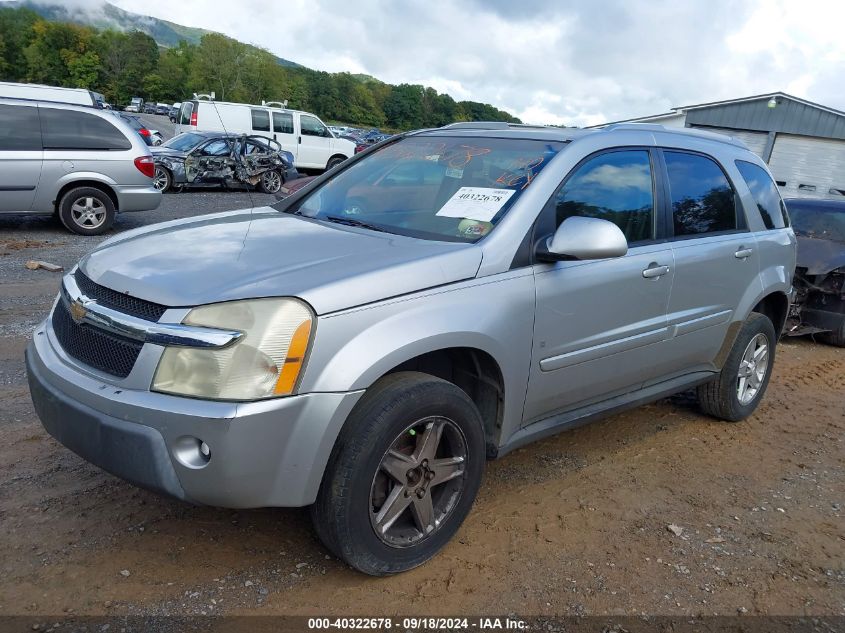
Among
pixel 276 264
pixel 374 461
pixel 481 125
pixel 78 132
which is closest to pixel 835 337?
pixel 481 125

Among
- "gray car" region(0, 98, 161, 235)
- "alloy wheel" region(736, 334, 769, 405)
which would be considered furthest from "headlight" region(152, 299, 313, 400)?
"gray car" region(0, 98, 161, 235)

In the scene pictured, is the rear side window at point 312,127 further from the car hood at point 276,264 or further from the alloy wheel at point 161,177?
the car hood at point 276,264

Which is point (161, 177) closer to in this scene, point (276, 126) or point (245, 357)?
point (276, 126)

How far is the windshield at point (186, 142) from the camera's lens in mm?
15462

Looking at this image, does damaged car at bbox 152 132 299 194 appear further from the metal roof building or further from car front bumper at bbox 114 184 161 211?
the metal roof building

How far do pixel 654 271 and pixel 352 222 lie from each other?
1.57m

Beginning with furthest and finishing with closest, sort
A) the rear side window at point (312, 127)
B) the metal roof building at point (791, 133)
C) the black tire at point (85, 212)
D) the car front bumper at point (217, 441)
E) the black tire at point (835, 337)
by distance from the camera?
1. the metal roof building at point (791, 133)
2. the rear side window at point (312, 127)
3. the black tire at point (85, 212)
4. the black tire at point (835, 337)
5. the car front bumper at point (217, 441)

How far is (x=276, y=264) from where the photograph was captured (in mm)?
2711

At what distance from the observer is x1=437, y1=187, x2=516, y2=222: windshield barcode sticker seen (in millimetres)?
3199

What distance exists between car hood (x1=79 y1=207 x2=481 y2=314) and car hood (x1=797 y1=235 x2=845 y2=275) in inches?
221

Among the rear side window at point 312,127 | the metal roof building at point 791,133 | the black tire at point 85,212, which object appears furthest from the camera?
the metal roof building at point 791,133

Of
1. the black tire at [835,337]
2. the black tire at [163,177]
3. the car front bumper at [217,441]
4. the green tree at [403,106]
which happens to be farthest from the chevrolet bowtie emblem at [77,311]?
the green tree at [403,106]

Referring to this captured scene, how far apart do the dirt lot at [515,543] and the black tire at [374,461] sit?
0.44 feet

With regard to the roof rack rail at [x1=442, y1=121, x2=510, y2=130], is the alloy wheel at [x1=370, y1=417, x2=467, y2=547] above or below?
below
